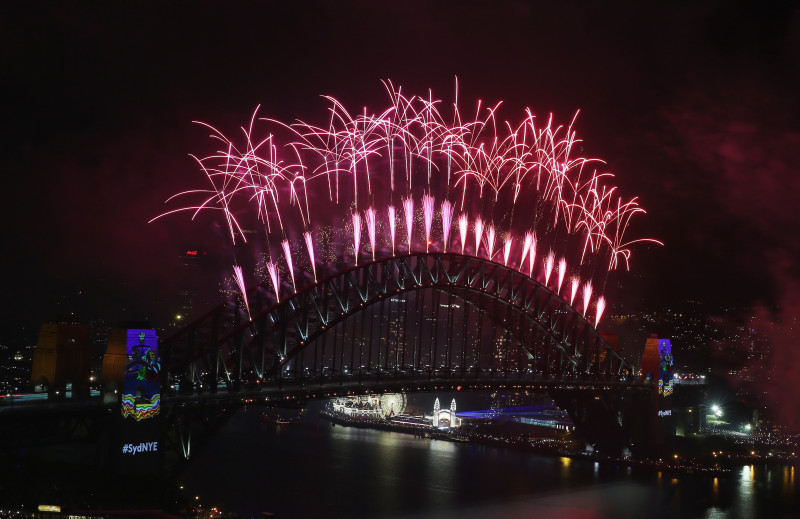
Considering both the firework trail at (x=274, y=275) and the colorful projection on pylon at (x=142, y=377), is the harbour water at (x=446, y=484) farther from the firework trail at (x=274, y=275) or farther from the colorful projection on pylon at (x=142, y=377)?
the firework trail at (x=274, y=275)

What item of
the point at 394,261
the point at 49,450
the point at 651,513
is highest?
the point at 394,261

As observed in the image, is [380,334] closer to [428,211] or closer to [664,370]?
[428,211]

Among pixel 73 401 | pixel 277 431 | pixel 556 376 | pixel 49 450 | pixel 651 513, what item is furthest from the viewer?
pixel 277 431

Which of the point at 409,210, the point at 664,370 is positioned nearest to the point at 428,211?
the point at 409,210

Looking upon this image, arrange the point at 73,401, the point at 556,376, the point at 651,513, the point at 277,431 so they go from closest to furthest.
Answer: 1. the point at 73,401
2. the point at 651,513
3. the point at 556,376
4. the point at 277,431

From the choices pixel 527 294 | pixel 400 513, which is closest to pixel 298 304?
pixel 400 513

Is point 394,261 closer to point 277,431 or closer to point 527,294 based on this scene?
point 527,294

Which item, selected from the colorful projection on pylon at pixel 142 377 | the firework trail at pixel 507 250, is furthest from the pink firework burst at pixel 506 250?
the colorful projection on pylon at pixel 142 377
